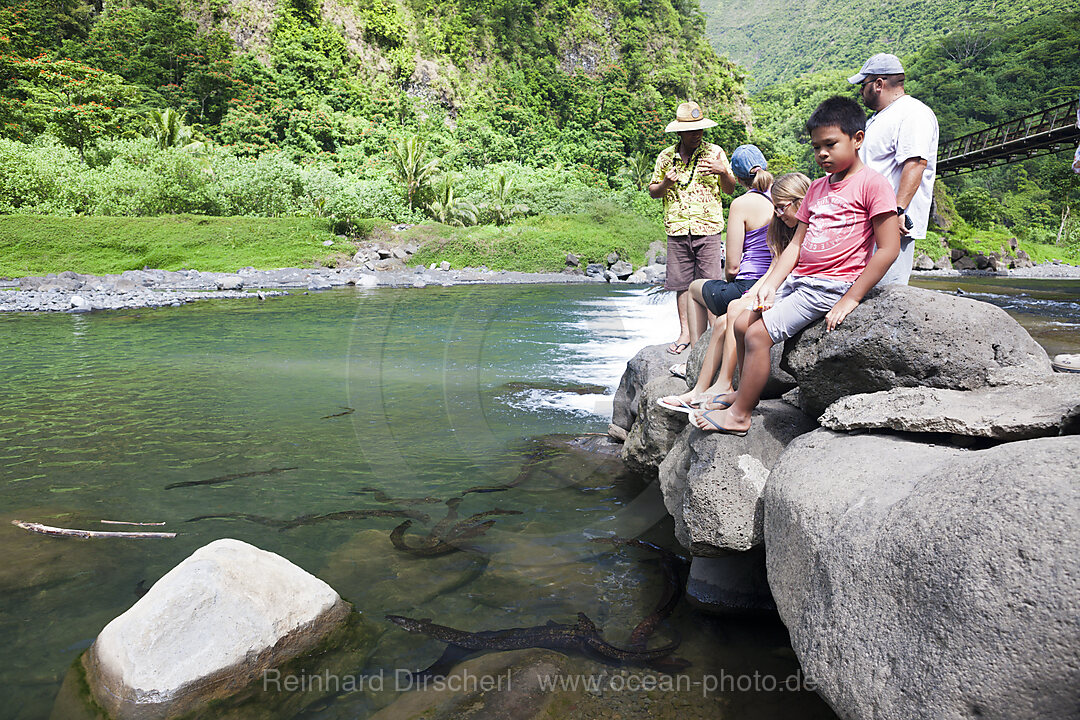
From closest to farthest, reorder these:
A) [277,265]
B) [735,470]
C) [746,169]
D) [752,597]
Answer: [735,470] < [752,597] < [746,169] < [277,265]

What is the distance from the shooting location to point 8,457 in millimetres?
6828

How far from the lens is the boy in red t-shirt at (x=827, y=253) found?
12.1 feet

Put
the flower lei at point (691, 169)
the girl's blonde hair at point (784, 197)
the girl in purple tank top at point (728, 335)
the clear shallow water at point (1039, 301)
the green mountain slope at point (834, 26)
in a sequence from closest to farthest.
→ 1. the girl in purple tank top at point (728, 335)
2. the girl's blonde hair at point (784, 197)
3. the flower lei at point (691, 169)
4. the clear shallow water at point (1039, 301)
5. the green mountain slope at point (834, 26)

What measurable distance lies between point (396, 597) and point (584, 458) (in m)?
3.12

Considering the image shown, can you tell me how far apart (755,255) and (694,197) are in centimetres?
126

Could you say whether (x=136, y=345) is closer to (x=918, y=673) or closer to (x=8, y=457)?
(x=8, y=457)

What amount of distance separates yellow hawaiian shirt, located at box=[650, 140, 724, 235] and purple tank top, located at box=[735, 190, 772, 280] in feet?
3.05

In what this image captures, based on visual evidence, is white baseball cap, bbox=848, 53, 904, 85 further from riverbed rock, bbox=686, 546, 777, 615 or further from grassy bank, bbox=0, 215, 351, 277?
grassy bank, bbox=0, 215, 351, 277

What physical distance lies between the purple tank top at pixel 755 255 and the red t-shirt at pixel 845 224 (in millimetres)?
1217

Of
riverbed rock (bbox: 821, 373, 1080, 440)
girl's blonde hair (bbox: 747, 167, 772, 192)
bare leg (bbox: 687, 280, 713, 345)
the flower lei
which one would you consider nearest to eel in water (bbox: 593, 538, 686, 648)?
riverbed rock (bbox: 821, 373, 1080, 440)

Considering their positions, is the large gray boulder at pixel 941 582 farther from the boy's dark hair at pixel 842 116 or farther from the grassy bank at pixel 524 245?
the grassy bank at pixel 524 245

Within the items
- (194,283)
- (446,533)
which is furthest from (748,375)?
(194,283)

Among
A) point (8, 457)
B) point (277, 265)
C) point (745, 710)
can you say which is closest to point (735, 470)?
point (745, 710)

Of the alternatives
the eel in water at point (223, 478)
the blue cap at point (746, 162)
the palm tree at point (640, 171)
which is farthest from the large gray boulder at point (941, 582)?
the palm tree at point (640, 171)
